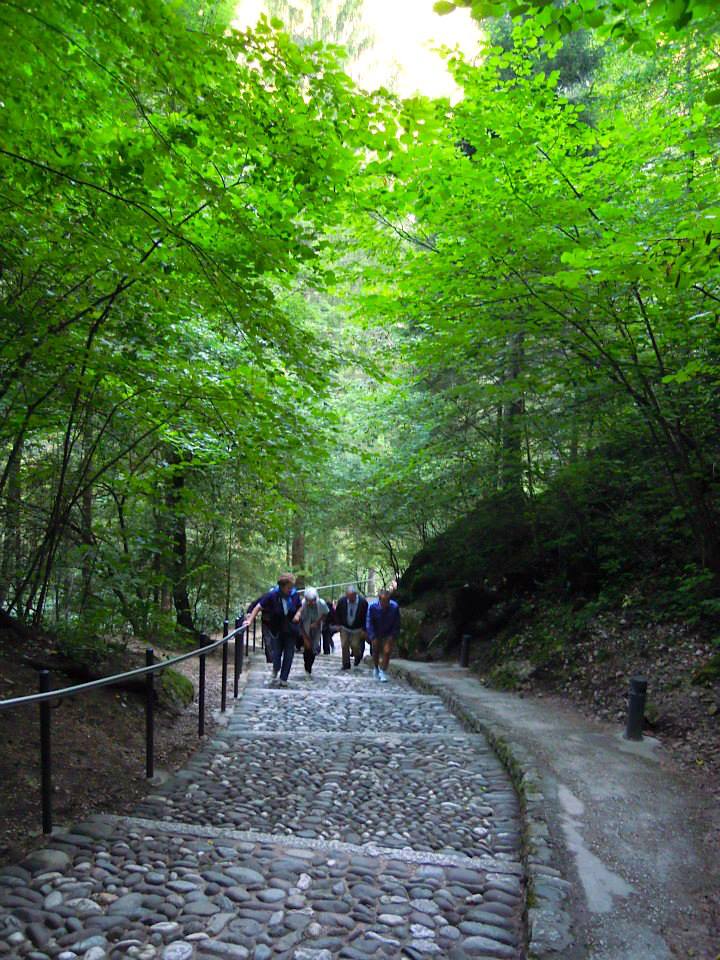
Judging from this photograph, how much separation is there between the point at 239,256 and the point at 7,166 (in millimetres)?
1758

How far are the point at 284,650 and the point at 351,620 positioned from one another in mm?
2857

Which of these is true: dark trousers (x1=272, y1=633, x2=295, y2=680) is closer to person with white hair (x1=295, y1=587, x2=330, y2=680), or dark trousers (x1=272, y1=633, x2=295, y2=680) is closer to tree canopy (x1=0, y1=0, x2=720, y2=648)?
person with white hair (x1=295, y1=587, x2=330, y2=680)

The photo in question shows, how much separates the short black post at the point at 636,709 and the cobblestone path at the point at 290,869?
5.19 feet

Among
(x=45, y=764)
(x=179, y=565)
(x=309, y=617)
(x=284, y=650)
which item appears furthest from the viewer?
(x=179, y=565)

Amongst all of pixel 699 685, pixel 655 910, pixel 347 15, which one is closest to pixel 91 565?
pixel 655 910

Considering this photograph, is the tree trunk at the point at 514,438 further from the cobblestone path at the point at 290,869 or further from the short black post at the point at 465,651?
the cobblestone path at the point at 290,869

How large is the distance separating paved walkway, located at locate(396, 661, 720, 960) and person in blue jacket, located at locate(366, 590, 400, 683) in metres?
4.50

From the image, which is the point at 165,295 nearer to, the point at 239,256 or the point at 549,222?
the point at 239,256

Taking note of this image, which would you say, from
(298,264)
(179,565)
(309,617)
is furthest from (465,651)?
(298,264)

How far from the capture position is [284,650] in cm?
1046

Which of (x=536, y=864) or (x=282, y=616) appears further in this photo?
(x=282, y=616)

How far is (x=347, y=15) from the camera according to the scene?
16.2 meters

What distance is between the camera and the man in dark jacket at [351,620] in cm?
1281

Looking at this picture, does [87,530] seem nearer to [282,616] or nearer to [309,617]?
[282,616]
